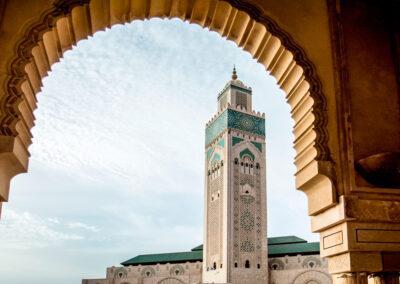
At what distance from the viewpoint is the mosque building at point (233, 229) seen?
1873cm

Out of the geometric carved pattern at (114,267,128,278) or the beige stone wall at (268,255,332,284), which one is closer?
the beige stone wall at (268,255,332,284)

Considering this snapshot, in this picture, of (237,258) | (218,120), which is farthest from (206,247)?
(218,120)

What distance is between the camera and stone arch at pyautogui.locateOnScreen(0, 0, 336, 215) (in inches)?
64.5

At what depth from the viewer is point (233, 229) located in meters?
19.1

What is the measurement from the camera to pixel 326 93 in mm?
1899

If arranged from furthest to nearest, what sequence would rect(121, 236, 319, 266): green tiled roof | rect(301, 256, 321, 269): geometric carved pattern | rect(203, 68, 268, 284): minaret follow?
1. rect(203, 68, 268, 284): minaret
2. rect(121, 236, 319, 266): green tiled roof
3. rect(301, 256, 321, 269): geometric carved pattern

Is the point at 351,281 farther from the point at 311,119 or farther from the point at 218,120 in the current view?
the point at 218,120

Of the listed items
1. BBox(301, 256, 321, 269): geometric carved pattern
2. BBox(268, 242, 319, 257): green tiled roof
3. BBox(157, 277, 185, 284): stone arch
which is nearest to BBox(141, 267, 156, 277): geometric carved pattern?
BBox(157, 277, 185, 284): stone arch

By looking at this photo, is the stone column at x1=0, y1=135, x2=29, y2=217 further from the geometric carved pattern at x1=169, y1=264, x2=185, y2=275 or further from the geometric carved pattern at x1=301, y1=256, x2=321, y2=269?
the geometric carved pattern at x1=169, y1=264, x2=185, y2=275

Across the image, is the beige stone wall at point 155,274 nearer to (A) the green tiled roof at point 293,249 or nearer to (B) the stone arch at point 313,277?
(A) the green tiled roof at point 293,249

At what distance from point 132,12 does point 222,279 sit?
57.9 feet

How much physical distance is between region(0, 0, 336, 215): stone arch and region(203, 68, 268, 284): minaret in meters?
17.2

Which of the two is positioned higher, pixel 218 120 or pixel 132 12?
pixel 218 120

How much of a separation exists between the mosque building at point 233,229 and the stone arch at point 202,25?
16.3m
